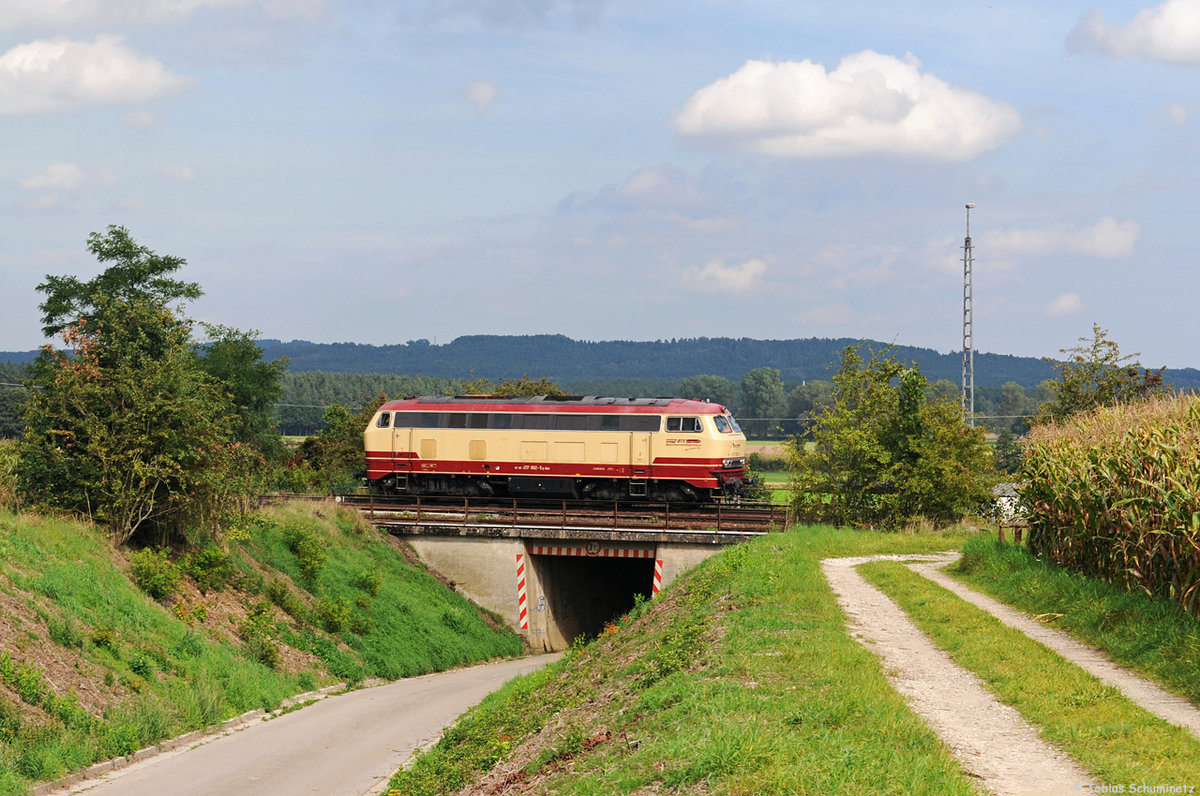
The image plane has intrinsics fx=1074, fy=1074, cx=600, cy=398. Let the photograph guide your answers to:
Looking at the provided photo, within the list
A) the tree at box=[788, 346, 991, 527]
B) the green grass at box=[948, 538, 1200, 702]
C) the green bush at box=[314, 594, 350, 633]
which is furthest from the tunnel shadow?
the green grass at box=[948, 538, 1200, 702]

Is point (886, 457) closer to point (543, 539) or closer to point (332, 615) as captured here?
point (543, 539)

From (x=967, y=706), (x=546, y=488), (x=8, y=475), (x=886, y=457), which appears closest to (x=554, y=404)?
(x=546, y=488)

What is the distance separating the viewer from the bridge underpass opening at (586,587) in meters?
43.2

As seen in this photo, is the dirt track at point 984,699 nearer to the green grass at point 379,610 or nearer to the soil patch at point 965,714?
the soil patch at point 965,714

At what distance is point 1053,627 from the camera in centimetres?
1686

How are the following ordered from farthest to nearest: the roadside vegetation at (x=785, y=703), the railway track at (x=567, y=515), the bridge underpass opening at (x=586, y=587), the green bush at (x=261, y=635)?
the bridge underpass opening at (x=586, y=587) → the railway track at (x=567, y=515) → the green bush at (x=261, y=635) → the roadside vegetation at (x=785, y=703)

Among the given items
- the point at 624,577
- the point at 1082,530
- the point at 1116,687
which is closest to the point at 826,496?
the point at 624,577

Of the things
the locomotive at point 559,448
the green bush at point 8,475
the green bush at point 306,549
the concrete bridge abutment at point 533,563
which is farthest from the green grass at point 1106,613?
the green bush at point 8,475

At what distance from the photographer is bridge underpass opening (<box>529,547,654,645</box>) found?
43219mm

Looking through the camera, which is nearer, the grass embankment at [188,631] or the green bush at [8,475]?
the grass embankment at [188,631]

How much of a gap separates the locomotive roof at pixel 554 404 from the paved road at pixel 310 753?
17.5 metres

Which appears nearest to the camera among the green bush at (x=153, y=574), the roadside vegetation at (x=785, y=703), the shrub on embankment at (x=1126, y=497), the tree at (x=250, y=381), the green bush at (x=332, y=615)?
the roadside vegetation at (x=785, y=703)

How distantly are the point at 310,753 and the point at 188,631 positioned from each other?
5743 millimetres

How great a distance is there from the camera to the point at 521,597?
41.4m
